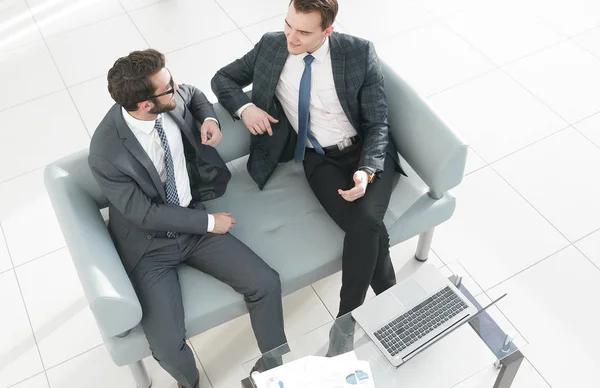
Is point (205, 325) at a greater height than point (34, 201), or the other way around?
point (205, 325)

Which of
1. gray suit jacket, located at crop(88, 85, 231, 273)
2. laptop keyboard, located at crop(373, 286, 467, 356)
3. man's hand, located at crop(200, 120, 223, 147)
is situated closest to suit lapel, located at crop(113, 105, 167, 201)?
gray suit jacket, located at crop(88, 85, 231, 273)

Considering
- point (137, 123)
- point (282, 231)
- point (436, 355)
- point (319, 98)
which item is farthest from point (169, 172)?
point (436, 355)

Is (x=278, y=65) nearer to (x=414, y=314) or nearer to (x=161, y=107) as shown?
(x=161, y=107)

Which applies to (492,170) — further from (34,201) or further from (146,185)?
(34,201)

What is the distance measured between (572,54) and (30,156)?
309 cm

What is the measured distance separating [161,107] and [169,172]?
246mm

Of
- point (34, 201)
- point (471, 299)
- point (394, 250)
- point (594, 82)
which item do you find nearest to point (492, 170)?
point (394, 250)

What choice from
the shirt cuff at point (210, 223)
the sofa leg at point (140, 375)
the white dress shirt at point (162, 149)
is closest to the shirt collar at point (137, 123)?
the white dress shirt at point (162, 149)

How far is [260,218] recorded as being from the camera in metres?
2.65

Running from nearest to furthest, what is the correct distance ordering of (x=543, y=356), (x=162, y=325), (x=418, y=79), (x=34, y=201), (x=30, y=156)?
(x=162, y=325) < (x=543, y=356) < (x=34, y=201) < (x=30, y=156) < (x=418, y=79)

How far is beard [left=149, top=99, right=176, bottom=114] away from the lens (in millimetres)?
2281

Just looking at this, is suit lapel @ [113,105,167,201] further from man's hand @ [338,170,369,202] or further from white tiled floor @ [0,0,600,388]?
white tiled floor @ [0,0,600,388]

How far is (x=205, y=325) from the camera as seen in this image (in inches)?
95.1

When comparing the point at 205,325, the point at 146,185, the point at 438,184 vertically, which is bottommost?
the point at 205,325
